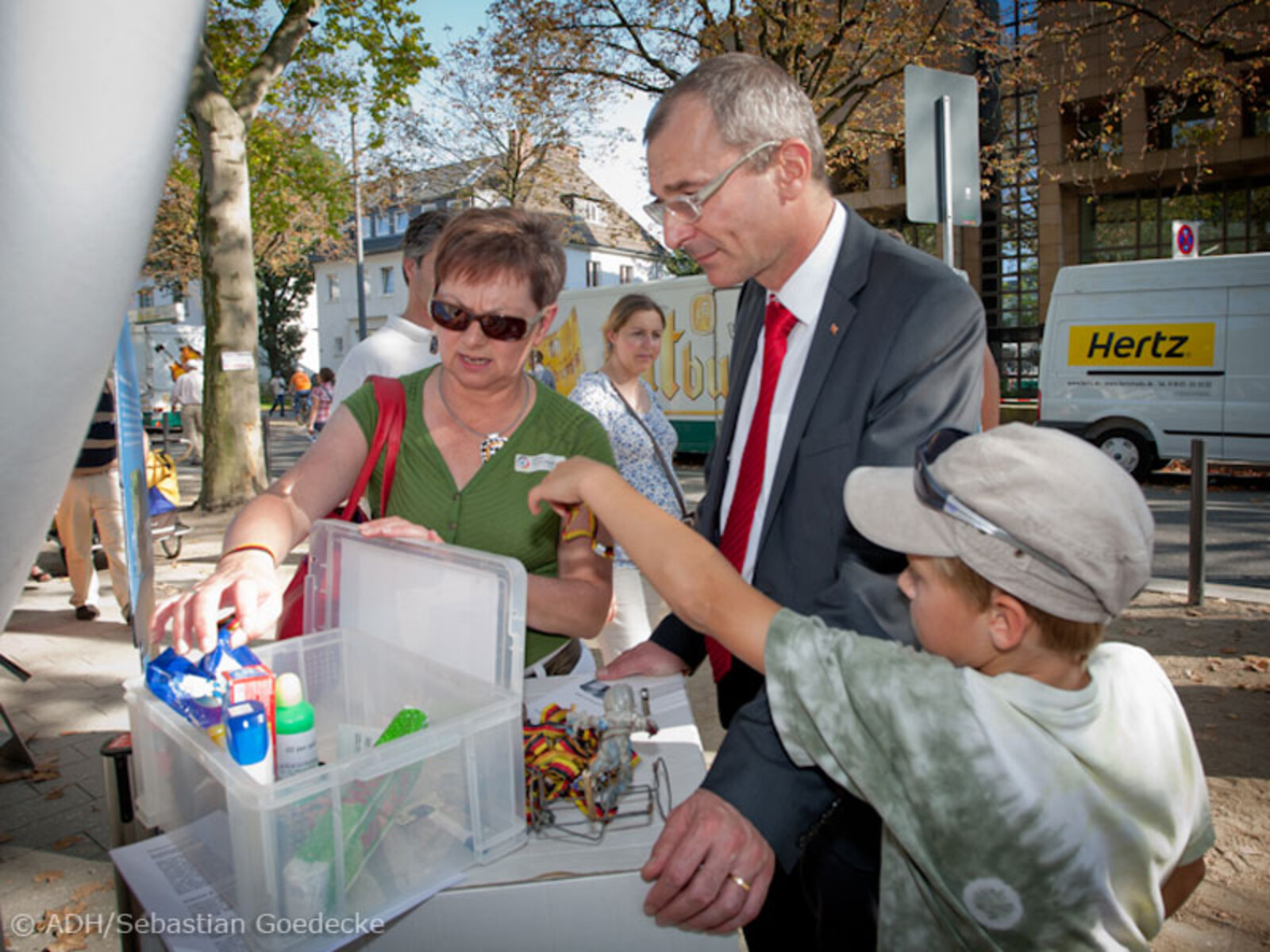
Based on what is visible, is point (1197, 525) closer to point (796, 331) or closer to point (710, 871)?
point (796, 331)

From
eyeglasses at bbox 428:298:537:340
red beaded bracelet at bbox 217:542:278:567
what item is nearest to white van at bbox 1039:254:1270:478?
eyeglasses at bbox 428:298:537:340

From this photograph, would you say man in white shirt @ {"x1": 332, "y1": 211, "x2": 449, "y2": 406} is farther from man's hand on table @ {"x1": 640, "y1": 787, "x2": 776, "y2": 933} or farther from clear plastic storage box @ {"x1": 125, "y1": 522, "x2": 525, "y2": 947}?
man's hand on table @ {"x1": 640, "y1": 787, "x2": 776, "y2": 933}

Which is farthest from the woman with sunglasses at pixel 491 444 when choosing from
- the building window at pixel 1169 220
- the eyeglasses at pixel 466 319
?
the building window at pixel 1169 220

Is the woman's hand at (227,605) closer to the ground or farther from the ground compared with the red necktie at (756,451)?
closer to the ground

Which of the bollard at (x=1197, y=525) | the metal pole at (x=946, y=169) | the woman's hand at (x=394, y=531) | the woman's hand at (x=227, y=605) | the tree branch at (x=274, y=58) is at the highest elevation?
the tree branch at (x=274, y=58)

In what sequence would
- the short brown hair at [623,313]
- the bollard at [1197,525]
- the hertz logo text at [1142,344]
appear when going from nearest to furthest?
the short brown hair at [623,313]
the bollard at [1197,525]
the hertz logo text at [1142,344]

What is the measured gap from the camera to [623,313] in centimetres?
507

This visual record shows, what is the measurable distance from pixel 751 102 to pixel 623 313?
10.6 ft

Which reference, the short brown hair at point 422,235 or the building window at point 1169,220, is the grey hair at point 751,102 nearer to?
the short brown hair at point 422,235

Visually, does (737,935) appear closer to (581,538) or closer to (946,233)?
(581,538)

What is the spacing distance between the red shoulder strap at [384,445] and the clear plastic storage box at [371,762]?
0.62 ft

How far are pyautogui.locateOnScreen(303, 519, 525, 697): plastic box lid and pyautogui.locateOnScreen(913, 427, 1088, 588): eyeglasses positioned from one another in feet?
2.27

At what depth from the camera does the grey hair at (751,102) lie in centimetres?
185

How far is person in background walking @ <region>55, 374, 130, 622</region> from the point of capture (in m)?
6.45
